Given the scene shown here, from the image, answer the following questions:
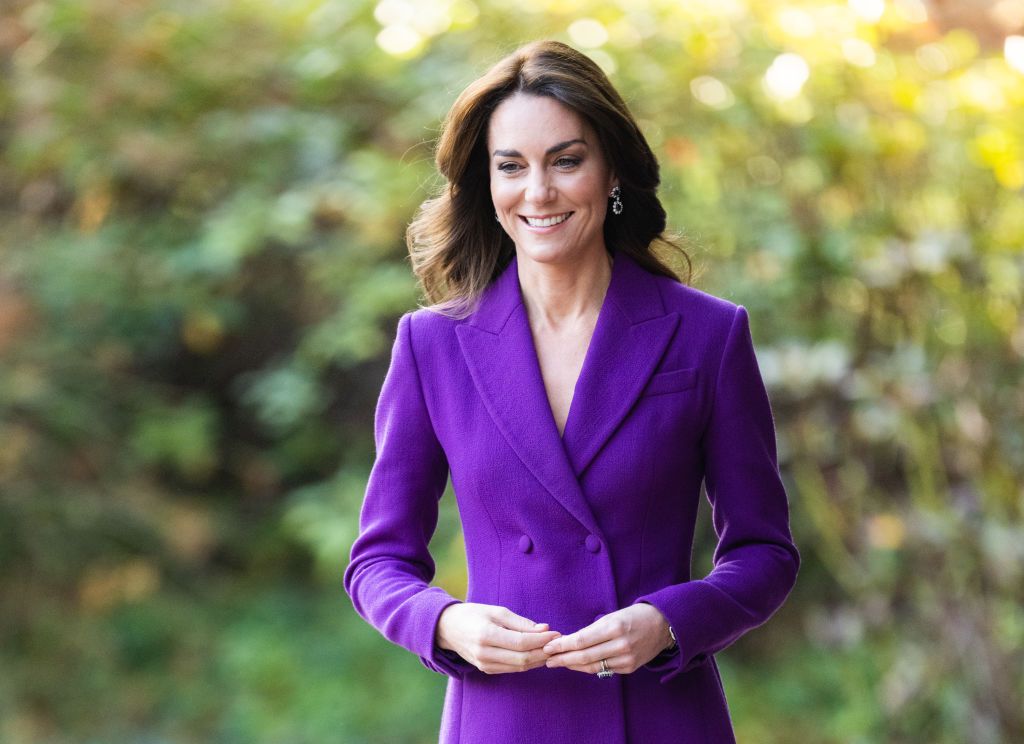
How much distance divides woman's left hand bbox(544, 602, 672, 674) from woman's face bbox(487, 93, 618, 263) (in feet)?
1.60

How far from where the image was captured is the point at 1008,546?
11.4ft

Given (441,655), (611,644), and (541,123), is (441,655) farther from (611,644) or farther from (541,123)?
(541,123)

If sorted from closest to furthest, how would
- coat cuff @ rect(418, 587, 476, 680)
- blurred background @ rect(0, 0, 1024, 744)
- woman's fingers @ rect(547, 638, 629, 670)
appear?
woman's fingers @ rect(547, 638, 629, 670) → coat cuff @ rect(418, 587, 476, 680) → blurred background @ rect(0, 0, 1024, 744)

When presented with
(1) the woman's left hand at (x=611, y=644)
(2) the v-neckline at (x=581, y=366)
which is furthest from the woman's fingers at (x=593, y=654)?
(2) the v-neckline at (x=581, y=366)

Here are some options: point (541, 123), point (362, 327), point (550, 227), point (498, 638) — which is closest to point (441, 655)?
point (498, 638)

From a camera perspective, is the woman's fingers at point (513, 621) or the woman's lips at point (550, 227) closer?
the woman's fingers at point (513, 621)

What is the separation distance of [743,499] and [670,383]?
187 mm

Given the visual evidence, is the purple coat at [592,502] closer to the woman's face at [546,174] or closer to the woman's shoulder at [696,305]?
the woman's shoulder at [696,305]

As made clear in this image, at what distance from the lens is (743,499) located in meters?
1.72

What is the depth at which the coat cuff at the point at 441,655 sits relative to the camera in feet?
5.32

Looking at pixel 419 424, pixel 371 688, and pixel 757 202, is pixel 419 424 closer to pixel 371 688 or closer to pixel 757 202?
pixel 757 202

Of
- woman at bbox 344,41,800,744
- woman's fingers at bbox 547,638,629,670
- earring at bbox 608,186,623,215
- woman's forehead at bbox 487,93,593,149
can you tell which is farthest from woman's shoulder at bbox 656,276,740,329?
woman's fingers at bbox 547,638,629,670

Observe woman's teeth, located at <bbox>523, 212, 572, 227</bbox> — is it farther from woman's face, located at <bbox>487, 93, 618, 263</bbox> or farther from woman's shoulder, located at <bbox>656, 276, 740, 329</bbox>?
woman's shoulder, located at <bbox>656, 276, 740, 329</bbox>

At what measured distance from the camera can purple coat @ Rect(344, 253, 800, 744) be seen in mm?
1649
